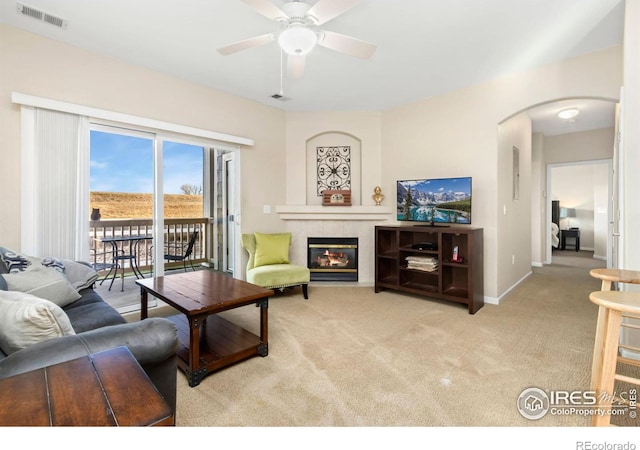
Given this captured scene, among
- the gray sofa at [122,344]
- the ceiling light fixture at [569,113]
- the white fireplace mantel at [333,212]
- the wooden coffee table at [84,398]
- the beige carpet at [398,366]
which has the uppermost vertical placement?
the ceiling light fixture at [569,113]

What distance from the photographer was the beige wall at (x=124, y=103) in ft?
8.59

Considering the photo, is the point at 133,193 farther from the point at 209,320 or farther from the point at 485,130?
the point at 485,130

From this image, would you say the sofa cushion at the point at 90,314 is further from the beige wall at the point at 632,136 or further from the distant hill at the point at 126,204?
the beige wall at the point at 632,136

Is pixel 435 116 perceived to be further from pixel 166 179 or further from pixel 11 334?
pixel 11 334

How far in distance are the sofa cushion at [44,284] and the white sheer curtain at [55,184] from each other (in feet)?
2.04

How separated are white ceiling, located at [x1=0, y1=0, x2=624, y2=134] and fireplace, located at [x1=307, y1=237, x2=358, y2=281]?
7.05 ft

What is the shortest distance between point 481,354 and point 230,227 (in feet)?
11.2

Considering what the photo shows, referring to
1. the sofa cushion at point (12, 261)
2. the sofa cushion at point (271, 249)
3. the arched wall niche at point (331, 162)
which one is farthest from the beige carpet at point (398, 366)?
the arched wall niche at point (331, 162)

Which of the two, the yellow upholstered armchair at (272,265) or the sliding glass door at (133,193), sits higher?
the sliding glass door at (133,193)

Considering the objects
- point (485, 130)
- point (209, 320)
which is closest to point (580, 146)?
point (485, 130)

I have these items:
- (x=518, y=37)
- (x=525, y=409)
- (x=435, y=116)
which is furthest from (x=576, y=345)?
(x=435, y=116)

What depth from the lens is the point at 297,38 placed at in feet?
6.88

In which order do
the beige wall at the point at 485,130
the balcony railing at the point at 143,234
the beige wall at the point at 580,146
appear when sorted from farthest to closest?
the beige wall at the point at 580,146, the balcony railing at the point at 143,234, the beige wall at the point at 485,130

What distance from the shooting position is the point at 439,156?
4133 millimetres
